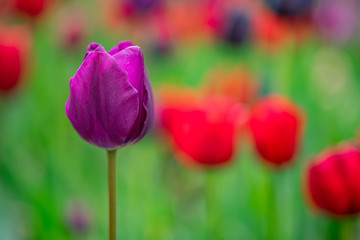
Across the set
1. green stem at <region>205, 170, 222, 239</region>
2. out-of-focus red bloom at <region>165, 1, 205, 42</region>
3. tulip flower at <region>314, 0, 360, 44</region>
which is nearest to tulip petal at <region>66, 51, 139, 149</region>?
green stem at <region>205, 170, 222, 239</region>

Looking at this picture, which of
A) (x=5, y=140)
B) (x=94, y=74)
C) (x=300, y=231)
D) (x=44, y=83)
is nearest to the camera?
(x=94, y=74)

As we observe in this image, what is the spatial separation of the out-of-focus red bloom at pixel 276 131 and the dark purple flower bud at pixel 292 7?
45cm

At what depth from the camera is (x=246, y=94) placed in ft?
4.55

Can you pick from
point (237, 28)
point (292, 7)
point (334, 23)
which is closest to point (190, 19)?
point (334, 23)

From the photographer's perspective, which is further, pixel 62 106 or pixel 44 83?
pixel 44 83

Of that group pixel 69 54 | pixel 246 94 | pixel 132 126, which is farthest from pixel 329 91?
pixel 132 126

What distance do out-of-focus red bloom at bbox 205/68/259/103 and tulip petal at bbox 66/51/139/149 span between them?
0.83 meters

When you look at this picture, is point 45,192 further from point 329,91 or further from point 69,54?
point 329,91

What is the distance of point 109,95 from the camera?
1.64ft

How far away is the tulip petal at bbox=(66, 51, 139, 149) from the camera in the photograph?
19.4 inches

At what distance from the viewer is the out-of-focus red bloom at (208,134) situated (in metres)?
0.84

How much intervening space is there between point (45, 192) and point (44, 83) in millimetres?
788

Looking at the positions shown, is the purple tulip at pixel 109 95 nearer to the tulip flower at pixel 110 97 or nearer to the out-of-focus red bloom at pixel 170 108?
the tulip flower at pixel 110 97

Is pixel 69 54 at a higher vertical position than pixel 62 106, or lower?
higher
